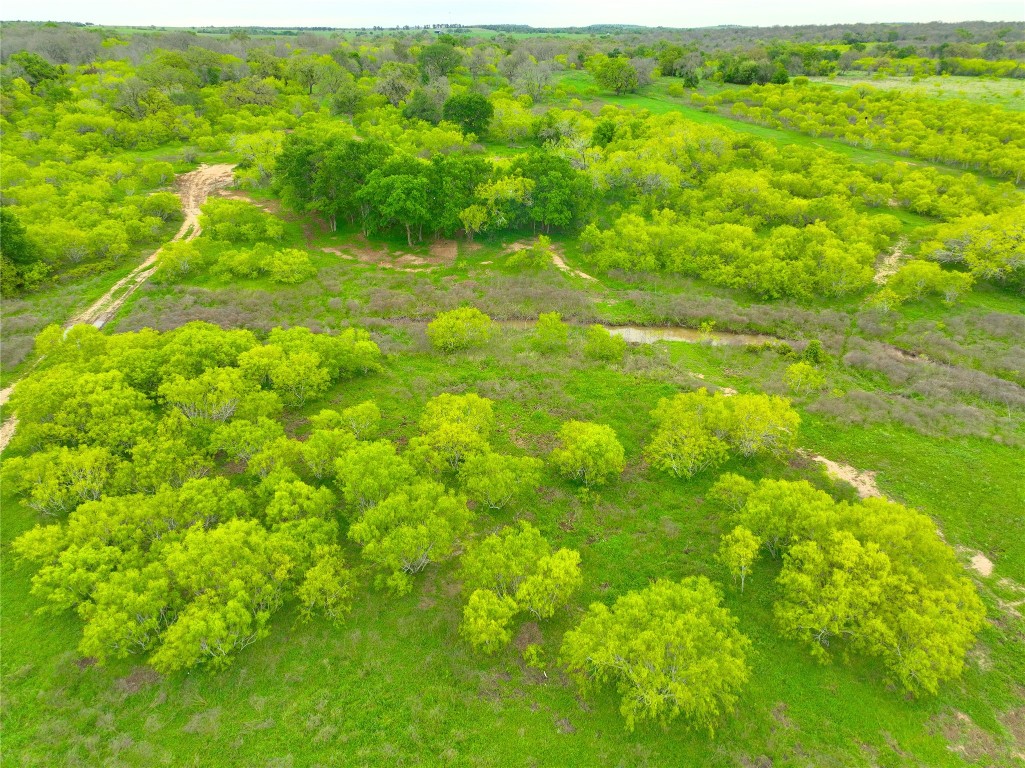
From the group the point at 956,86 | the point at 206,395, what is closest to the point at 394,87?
the point at 206,395

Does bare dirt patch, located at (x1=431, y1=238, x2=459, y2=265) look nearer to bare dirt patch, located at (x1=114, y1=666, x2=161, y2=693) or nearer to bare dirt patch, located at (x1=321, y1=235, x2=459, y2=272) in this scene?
bare dirt patch, located at (x1=321, y1=235, x2=459, y2=272)

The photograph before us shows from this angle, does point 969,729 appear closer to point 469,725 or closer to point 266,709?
point 469,725

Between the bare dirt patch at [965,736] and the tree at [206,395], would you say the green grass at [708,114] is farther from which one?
the tree at [206,395]

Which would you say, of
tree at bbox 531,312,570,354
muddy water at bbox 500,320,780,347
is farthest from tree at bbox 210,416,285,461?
muddy water at bbox 500,320,780,347

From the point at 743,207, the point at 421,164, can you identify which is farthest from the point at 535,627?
the point at 743,207

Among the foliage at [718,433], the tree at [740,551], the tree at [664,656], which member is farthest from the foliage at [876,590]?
the foliage at [718,433]
